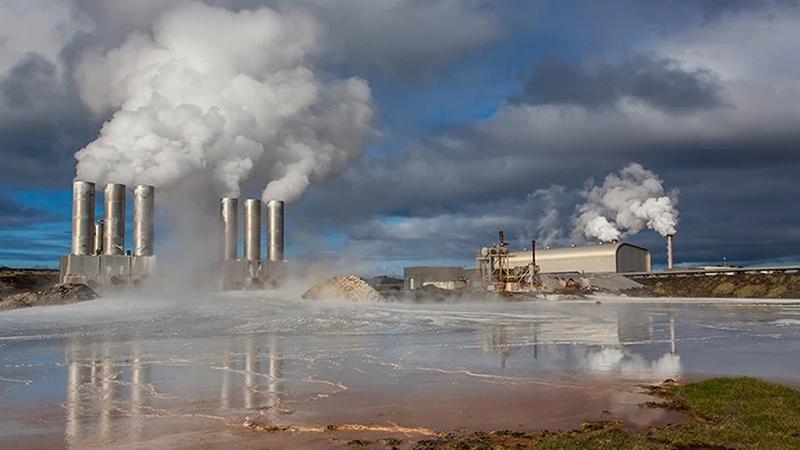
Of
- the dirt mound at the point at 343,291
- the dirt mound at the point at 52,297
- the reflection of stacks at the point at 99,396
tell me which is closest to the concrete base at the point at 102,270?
Answer: the dirt mound at the point at 52,297

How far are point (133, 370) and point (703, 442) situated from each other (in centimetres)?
1500

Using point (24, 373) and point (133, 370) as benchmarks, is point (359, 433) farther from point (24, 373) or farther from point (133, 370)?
point (24, 373)

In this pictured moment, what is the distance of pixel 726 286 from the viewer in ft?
288

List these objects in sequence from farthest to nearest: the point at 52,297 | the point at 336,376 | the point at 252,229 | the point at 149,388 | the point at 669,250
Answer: the point at 669,250, the point at 252,229, the point at 52,297, the point at 336,376, the point at 149,388

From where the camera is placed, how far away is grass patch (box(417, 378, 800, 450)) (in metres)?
9.84

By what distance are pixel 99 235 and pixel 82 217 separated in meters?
5.67

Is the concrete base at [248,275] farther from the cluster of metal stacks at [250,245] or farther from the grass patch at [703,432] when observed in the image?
the grass patch at [703,432]

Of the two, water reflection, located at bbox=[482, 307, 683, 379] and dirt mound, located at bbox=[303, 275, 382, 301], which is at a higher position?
dirt mound, located at bbox=[303, 275, 382, 301]

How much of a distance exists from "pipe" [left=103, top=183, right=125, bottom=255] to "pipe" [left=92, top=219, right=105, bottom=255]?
80 cm

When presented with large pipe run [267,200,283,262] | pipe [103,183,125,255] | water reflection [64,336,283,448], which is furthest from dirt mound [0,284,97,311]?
water reflection [64,336,283,448]

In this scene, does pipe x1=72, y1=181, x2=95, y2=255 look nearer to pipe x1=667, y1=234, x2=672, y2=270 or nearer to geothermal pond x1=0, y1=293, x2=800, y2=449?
geothermal pond x1=0, y1=293, x2=800, y2=449

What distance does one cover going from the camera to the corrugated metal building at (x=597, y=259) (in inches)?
4213

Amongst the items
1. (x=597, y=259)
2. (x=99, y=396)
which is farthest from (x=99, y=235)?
(x=597, y=259)

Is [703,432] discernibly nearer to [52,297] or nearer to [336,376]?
[336,376]
